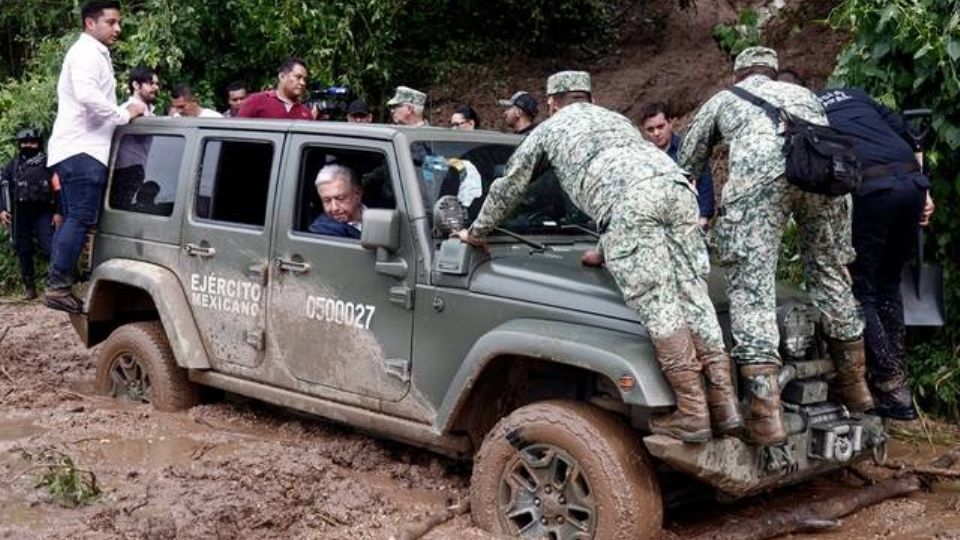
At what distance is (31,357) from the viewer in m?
8.27

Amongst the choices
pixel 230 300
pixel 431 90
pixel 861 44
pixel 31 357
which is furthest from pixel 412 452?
pixel 431 90

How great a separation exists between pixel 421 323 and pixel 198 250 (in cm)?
159

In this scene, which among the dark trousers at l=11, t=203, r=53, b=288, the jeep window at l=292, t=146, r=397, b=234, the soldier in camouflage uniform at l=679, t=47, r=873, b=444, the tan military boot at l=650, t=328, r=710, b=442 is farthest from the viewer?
the dark trousers at l=11, t=203, r=53, b=288

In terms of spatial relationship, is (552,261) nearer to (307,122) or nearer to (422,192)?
(422,192)

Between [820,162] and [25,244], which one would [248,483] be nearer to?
[820,162]

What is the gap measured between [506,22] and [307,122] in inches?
315

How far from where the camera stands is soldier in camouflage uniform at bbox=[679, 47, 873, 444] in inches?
175

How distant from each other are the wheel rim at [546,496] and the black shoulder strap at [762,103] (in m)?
1.69

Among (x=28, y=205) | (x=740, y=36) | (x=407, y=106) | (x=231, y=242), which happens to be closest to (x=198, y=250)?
(x=231, y=242)

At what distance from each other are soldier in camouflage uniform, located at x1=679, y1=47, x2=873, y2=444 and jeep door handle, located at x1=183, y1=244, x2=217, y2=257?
243 cm

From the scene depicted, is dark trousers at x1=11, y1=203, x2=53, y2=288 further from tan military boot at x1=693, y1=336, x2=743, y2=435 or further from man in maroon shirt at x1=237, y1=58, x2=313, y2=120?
tan military boot at x1=693, y1=336, x2=743, y2=435

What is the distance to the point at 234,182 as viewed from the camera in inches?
234

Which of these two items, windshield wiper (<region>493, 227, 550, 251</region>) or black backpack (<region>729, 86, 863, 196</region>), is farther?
windshield wiper (<region>493, 227, 550, 251</region>)

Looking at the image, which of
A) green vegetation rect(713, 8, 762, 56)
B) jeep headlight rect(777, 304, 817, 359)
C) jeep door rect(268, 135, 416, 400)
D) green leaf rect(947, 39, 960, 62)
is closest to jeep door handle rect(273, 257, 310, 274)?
jeep door rect(268, 135, 416, 400)
